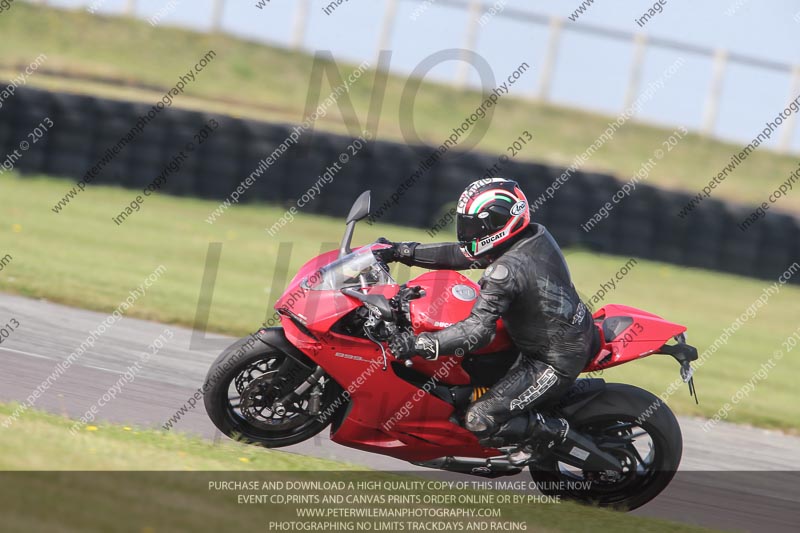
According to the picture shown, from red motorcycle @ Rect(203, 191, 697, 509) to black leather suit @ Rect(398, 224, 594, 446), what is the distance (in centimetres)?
14

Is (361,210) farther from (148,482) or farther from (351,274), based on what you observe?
(148,482)

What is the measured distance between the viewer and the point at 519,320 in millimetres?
5996

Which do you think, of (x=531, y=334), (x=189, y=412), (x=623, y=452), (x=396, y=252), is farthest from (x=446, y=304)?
(x=189, y=412)

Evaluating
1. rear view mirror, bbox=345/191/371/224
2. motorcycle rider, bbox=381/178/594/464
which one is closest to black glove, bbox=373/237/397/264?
rear view mirror, bbox=345/191/371/224

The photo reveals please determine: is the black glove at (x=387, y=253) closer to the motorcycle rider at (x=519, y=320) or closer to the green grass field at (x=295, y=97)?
the motorcycle rider at (x=519, y=320)

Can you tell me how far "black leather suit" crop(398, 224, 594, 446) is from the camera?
5895 millimetres

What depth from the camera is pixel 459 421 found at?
6.14 metres

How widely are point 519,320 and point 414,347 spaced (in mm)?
649

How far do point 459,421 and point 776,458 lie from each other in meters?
3.40

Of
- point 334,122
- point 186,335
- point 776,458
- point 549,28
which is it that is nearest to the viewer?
point 776,458

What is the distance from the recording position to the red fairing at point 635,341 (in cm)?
605

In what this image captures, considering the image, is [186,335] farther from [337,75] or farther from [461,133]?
[337,75]

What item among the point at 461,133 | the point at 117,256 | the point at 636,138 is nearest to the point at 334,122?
→ the point at 461,133

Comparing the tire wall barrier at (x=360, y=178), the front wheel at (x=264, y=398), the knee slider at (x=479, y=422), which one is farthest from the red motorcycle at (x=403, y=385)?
the tire wall barrier at (x=360, y=178)
